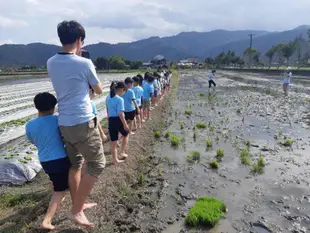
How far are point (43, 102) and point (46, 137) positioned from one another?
1.37ft

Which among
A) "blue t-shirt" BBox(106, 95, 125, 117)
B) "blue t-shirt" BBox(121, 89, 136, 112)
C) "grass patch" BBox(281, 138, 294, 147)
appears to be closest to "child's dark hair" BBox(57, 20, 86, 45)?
"blue t-shirt" BBox(106, 95, 125, 117)

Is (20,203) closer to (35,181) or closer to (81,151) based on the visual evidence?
(35,181)

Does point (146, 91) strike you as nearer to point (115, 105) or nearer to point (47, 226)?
point (115, 105)

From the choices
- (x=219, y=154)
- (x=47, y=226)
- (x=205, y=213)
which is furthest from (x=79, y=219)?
(x=219, y=154)

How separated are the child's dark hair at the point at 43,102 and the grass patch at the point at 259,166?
4968 millimetres

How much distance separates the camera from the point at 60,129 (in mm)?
3486

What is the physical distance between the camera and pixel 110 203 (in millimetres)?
4863

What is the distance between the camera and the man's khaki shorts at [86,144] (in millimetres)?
3402

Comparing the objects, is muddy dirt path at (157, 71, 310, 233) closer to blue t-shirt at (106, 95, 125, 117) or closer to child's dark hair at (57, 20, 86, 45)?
blue t-shirt at (106, 95, 125, 117)

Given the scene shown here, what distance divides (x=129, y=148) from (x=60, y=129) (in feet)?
14.3

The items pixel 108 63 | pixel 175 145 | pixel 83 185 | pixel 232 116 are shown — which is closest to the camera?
pixel 83 185

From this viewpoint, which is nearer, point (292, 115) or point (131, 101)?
point (131, 101)

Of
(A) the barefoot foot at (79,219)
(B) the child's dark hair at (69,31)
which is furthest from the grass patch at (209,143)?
(B) the child's dark hair at (69,31)

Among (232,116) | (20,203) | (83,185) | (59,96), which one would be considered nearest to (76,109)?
(59,96)
